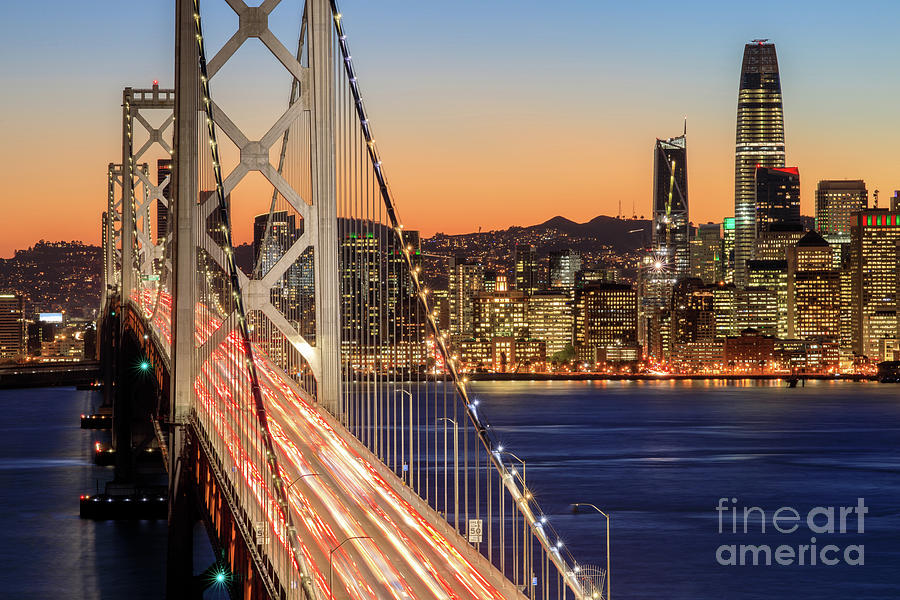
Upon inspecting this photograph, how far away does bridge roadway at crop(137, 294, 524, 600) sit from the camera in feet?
44.8

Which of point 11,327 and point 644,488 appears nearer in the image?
point 644,488

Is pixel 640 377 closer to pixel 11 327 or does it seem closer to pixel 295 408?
pixel 11 327

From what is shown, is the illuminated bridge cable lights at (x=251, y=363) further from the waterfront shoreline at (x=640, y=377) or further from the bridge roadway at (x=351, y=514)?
the waterfront shoreline at (x=640, y=377)

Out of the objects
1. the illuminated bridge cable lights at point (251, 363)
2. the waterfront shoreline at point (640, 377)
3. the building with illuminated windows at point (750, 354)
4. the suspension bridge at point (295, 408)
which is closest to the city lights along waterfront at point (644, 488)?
the suspension bridge at point (295, 408)

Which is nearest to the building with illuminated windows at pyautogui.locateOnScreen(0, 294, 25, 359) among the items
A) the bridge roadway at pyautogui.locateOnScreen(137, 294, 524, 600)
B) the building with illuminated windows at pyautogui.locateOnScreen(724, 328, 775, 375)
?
the building with illuminated windows at pyautogui.locateOnScreen(724, 328, 775, 375)

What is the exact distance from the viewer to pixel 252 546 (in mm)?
13172

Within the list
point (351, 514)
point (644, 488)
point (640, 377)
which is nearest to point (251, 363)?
point (351, 514)

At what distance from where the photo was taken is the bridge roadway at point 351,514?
13.7 meters

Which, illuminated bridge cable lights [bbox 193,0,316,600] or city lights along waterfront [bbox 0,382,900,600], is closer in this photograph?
illuminated bridge cable lights [bbox 193,0,316,600]

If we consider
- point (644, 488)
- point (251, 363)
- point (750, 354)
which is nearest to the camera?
point (251, 363)

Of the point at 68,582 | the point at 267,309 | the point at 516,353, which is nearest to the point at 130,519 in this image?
the point at 68,582

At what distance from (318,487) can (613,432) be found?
221ft

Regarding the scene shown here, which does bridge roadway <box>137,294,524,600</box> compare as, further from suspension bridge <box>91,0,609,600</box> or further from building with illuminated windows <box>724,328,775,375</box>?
building with illuminated windows <box>724,328,775,375</box>

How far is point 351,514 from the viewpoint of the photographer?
53.1ft
